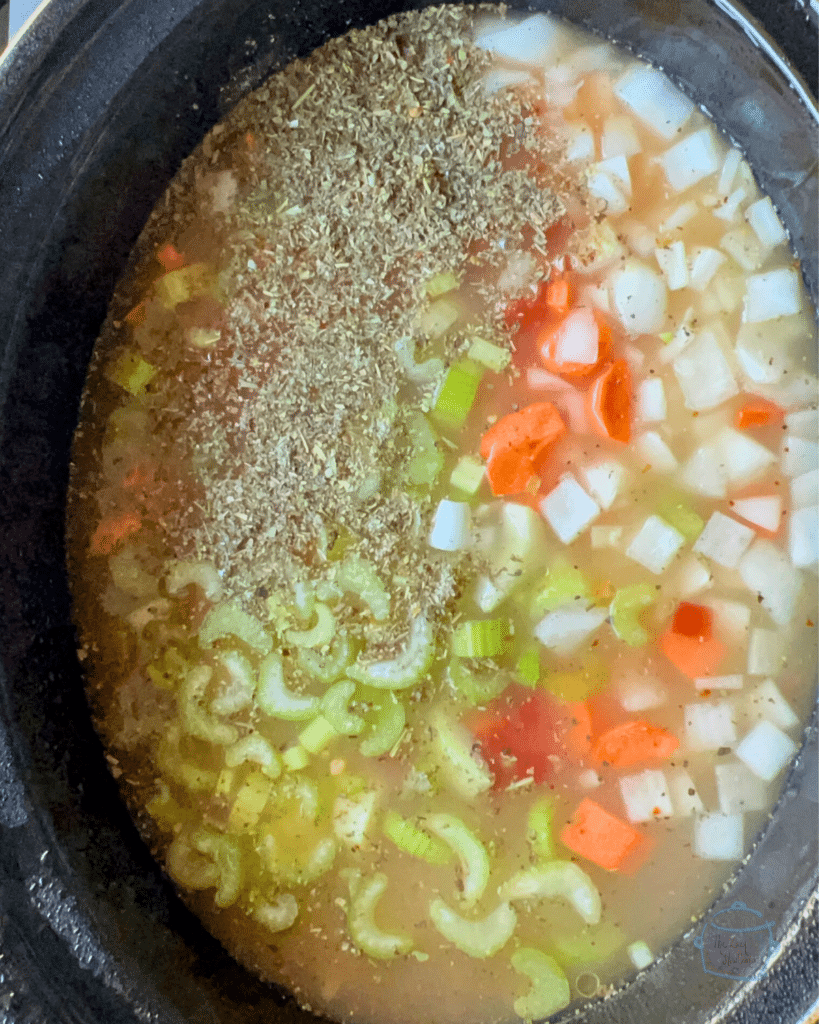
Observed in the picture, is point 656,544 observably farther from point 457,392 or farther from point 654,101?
point 654,101

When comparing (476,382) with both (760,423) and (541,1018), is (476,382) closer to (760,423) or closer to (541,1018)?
(760,423)

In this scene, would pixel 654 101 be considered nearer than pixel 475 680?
No

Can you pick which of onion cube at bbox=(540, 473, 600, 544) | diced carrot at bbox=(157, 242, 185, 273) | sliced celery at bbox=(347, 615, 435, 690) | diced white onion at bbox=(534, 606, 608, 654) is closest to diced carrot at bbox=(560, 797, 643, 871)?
diced white onion at bbox=(534, 606, 608, 654)

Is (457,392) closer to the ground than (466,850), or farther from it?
farther from it

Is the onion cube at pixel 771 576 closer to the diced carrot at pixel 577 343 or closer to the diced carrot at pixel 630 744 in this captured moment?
the diced carrot at pixel 630 744

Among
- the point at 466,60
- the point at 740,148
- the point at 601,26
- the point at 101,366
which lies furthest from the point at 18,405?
the point at 740,148

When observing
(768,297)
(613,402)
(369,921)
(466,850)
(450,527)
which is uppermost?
(768,297)

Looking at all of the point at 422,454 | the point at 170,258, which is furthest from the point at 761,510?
the point at 170,258
